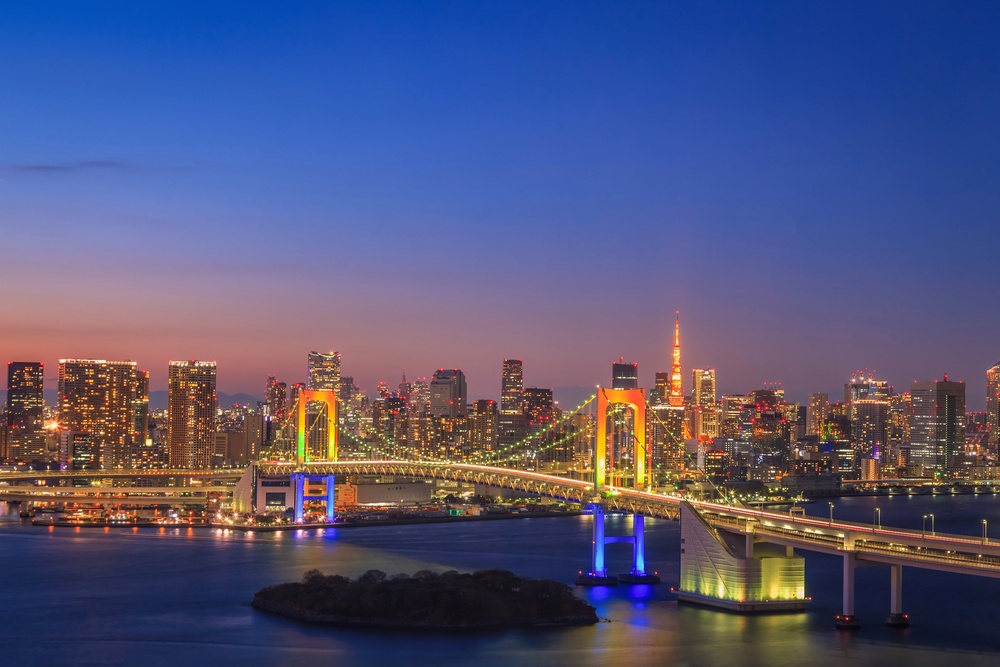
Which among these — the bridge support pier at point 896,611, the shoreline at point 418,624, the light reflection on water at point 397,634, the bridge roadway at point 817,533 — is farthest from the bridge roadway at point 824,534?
the shoreline at point 418,624

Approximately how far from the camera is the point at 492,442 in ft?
273

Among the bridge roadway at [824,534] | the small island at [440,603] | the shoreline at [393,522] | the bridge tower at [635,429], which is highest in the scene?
the bridge tower at [635,429]

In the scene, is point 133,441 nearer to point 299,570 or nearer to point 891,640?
point 299,570

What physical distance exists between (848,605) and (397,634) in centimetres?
678

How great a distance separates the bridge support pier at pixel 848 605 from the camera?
20.5 meters

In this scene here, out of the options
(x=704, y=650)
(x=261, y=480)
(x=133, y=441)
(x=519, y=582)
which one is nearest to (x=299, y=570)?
(x=519, y=582)

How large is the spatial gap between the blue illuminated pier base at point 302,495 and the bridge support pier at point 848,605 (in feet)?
83.0

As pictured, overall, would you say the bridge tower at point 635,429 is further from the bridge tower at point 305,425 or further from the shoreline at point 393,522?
the bridge tower at point 305,425

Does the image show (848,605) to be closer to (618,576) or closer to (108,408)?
(618,576)

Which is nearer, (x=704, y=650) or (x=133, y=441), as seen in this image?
(x=704, y=650)

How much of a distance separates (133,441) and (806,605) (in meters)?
68.4

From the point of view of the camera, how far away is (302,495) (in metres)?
44.2

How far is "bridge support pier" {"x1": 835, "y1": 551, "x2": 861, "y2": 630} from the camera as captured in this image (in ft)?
67.4

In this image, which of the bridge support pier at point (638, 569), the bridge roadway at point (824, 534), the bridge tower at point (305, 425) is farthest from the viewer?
the bridge tower at point (305, 425)
